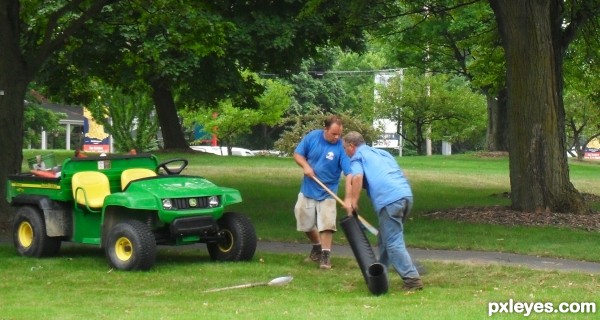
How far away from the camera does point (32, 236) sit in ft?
43.8

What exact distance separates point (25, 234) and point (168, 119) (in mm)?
23196

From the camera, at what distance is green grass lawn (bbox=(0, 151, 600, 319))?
937cm

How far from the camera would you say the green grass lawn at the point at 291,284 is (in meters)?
9.37

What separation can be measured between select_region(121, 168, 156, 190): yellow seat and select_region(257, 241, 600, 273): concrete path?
199 centimetres

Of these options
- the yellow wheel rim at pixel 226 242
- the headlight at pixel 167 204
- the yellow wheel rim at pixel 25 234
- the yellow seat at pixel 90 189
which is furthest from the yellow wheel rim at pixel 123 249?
the yellow wheel rim at pixel 25 234

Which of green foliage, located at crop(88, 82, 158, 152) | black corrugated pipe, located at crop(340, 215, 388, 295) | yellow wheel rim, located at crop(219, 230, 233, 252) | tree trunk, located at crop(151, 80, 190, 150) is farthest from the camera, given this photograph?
green foliage, located at crop(88, 82, 158, 152)

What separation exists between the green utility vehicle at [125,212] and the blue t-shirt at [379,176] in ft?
7.82

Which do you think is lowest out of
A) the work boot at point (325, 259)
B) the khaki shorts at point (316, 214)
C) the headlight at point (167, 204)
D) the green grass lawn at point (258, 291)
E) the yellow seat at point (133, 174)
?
the green grass lawn at point (258, 291)

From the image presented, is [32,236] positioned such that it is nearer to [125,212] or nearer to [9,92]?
[125,212]

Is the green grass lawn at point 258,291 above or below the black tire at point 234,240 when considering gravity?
below

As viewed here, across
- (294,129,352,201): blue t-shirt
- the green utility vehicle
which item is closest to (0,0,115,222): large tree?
the green utility vehicle

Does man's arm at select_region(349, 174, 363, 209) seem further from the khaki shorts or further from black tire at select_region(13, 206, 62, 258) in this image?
black tire at select_region(13, 206, 62, 258)

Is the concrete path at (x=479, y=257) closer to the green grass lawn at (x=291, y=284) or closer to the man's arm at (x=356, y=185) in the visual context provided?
the green grass lawn at (x=291, y=284)

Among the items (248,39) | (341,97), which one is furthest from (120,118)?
(341,97)
